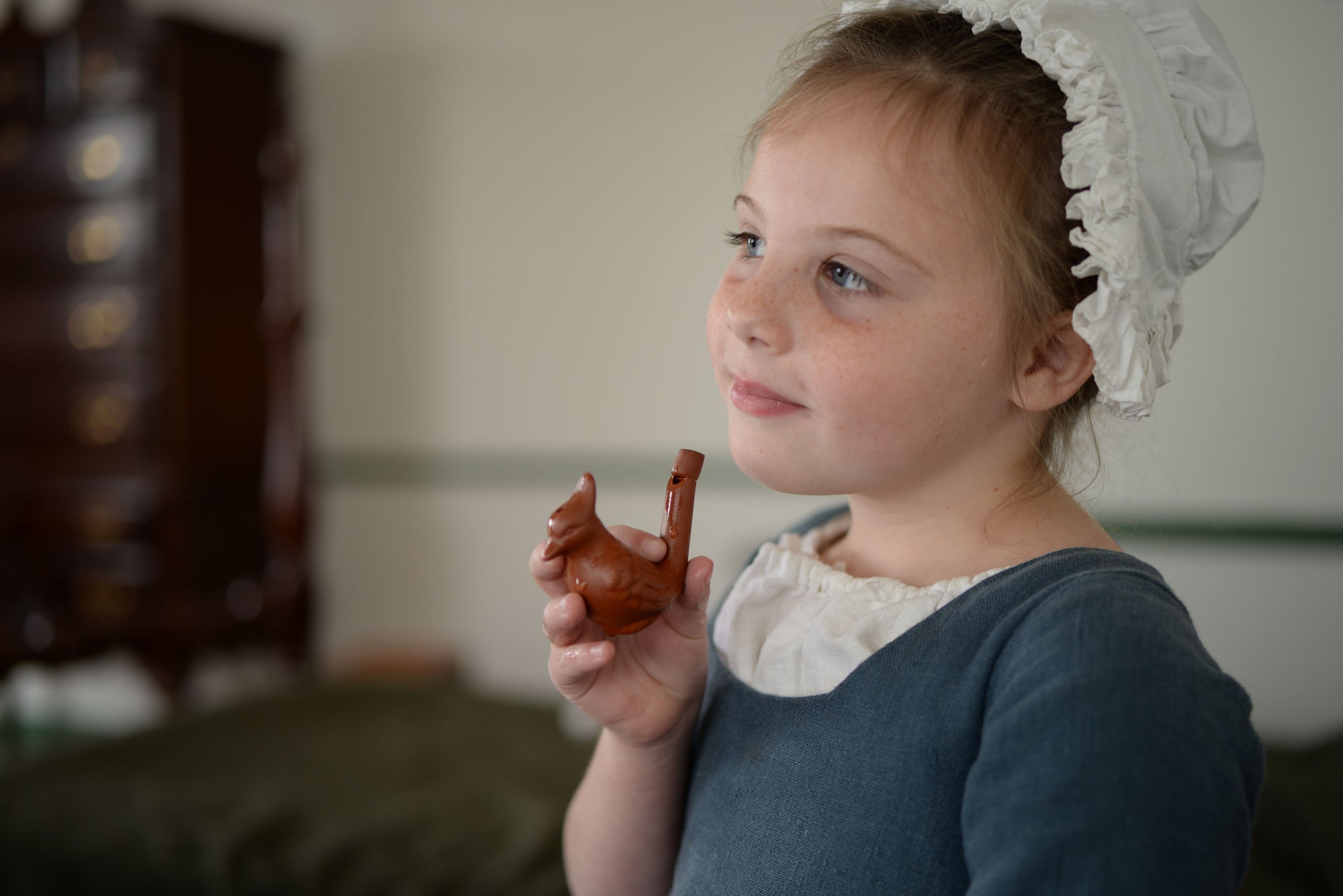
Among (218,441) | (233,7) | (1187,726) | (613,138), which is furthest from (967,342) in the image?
(233,7)

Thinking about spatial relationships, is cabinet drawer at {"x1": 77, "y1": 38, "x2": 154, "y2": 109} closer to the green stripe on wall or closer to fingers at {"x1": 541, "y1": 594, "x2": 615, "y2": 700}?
the green stripe on wall

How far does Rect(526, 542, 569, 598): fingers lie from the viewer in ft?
2.28

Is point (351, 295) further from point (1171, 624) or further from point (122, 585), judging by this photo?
point (1171, 624)

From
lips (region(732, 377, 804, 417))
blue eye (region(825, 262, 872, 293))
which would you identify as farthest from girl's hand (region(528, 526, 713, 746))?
blue eye (region(825, 262, 872, 293))

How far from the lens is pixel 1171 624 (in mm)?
581

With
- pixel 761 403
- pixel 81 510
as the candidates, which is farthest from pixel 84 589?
pixel 761 403

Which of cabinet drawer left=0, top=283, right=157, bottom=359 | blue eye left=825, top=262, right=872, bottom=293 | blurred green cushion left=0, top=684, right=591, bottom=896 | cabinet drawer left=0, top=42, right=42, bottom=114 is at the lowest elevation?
blurred green cushion left=0, top=684, right=591, bottom=896

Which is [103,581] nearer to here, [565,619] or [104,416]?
[104,416]

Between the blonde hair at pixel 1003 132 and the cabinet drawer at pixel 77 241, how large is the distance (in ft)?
9.51

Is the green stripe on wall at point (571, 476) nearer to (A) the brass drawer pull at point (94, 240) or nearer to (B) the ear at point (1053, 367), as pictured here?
(A) the brass drawer pull at point (94, 240)

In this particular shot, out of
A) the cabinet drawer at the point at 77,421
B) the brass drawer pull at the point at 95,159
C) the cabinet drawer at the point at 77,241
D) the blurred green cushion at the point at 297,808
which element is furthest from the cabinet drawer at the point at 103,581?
the brass drawer pull at the point at 95,159

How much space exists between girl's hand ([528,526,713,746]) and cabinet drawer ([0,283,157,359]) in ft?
9.24

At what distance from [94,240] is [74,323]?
263 millimetres

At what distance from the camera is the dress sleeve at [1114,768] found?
506mm
